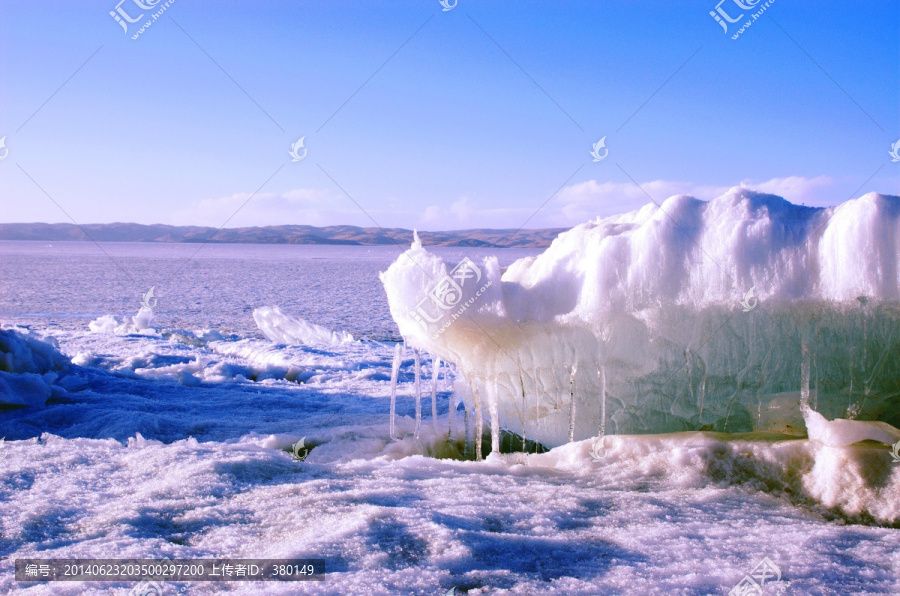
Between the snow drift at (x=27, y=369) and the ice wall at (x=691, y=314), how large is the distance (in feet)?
13.6

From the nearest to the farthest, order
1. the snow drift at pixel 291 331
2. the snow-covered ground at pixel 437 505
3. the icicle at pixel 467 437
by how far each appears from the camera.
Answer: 1. the snow-covered ground at pixel 437 505
2. the icicle at pixel 467 437
3. the snow drift at pixel 291 331

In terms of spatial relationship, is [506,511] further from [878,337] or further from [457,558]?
[878,337]

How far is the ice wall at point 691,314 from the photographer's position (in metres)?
4.05

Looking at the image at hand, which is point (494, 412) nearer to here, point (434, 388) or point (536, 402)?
point (536, 402)

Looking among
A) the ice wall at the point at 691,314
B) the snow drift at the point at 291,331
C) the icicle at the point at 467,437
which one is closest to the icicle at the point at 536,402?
the ice wall at the point at 691,314

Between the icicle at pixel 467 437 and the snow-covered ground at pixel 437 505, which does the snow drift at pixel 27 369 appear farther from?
the icicle at pixel 467 437

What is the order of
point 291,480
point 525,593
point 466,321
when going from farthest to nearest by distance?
point 466,321 → point 291,480 → point 525,593

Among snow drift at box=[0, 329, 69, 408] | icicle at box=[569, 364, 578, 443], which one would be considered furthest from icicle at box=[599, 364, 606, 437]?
snow drift at box=[0, 329, 69, 408]

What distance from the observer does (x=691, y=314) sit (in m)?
4.24

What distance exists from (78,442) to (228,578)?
9.11 ft

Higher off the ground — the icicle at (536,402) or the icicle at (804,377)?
the icicle at (804,377)

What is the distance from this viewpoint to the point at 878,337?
162 inches

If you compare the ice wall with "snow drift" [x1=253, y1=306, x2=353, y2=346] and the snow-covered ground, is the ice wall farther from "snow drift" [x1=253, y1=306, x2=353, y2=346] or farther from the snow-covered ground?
"snow drift" [x1=253, y1=306, x2=353, y2=346]

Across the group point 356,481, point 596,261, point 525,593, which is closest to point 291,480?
point 356,481
